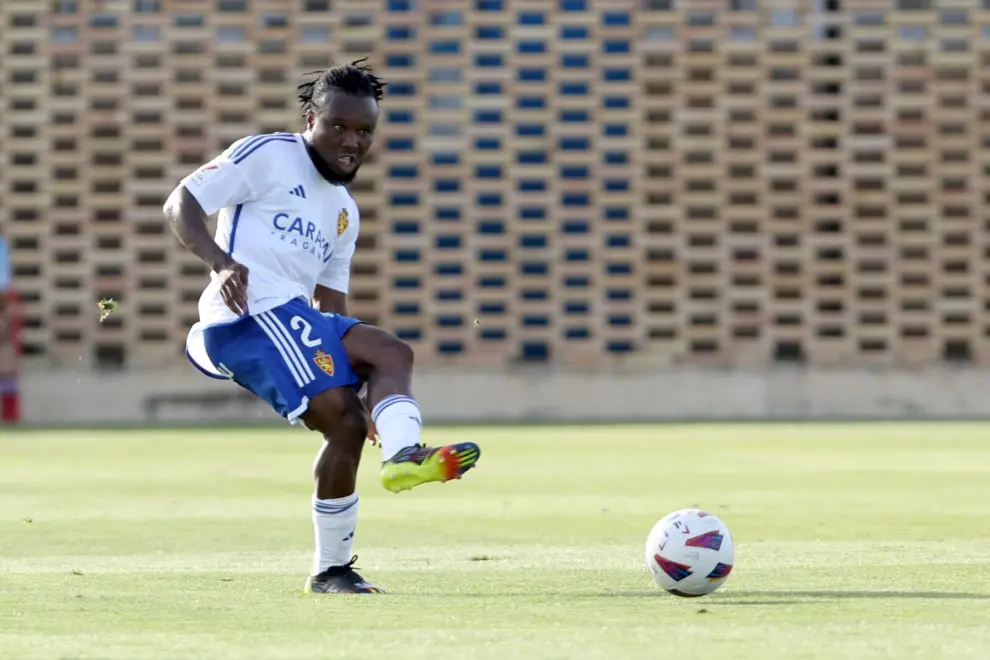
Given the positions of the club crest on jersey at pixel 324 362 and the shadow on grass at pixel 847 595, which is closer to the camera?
the shadow on grass at pixel 847 595

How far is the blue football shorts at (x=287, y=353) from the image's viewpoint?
588 cm

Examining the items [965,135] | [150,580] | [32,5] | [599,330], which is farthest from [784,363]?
[150,580]

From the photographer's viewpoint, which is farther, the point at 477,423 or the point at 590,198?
the point at 590,198

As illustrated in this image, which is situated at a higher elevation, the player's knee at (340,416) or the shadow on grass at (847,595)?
the player's knee at (340,416)

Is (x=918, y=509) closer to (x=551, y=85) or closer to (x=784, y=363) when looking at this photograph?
(x=784, y=363)

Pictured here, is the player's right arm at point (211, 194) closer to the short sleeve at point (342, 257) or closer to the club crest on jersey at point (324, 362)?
the club crest on jersey at point (324, 362)

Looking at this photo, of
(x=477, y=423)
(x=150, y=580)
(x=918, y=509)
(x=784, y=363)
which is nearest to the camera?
(x=150, y=580)

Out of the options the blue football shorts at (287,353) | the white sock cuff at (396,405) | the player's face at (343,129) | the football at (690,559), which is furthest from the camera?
the player's face at (343,129)

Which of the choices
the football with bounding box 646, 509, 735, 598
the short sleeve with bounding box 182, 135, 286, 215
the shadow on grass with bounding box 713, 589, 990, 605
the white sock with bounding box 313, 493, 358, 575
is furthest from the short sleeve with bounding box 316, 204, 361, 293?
the shadow on grass with bounding box 713, 589, 990, 605

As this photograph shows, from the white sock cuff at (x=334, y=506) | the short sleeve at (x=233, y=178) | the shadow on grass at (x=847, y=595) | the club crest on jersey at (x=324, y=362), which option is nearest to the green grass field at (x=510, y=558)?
the shadow on grass at (x=847, y=595)

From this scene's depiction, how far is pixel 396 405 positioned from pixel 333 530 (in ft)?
2.17

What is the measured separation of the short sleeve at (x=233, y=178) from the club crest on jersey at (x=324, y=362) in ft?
2.10

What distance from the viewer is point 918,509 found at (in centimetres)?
1002

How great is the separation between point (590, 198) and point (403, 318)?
3429 millimetres
